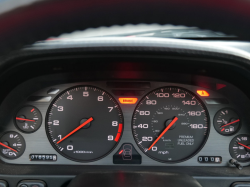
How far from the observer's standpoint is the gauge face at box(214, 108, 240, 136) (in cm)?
315

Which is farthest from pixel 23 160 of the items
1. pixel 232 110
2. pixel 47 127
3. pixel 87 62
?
pixel 232 110

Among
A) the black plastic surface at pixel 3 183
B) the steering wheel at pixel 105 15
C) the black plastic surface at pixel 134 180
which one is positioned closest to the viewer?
the steering wheel at pixel 105 15

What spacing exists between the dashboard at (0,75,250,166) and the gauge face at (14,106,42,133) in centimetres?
1

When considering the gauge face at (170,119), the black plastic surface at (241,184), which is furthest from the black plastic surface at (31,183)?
the black plastic surface at (241,184)

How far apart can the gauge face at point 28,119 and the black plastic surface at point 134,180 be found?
89cm

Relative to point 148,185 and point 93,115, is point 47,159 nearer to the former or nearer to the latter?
point 93,115

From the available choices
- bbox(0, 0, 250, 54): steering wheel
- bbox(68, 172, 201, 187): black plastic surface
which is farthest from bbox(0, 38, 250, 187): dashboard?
bbox(0, 0, 250, 54): steering wheel

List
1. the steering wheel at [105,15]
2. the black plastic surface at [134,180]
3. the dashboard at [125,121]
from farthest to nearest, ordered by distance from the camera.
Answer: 1. the dashboard at [125,121]
2. the black plastic surface at [134,180]
3. the steering wheel at [105,15]

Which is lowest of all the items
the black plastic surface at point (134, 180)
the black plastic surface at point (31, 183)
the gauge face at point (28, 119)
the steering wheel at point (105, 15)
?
the black plastic surface at point (31, 183)

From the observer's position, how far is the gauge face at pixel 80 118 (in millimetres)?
3119

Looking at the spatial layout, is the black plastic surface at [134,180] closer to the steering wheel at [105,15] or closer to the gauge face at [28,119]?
the gauge face at [28,119]

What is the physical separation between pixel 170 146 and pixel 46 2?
8.35ft

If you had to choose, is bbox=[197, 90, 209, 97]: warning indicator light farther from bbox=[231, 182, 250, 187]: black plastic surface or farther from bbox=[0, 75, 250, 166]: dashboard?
bbox=[231, 182, 250, 187]: black plastic surface

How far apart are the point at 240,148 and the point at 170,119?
861 mm
